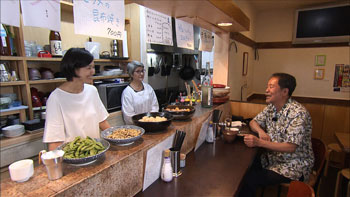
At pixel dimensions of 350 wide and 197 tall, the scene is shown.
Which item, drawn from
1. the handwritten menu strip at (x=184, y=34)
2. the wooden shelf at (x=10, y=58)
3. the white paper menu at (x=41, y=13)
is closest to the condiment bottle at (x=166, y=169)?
the white paper menu at (x=41, y=13)

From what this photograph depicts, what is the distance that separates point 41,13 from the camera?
0.77 meters

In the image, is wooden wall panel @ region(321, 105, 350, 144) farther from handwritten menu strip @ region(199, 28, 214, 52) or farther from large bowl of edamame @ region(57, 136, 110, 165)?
large bowl of edamame @ region(57, 136, 110, 165)

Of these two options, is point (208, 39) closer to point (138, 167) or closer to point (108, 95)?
point (108, 95)

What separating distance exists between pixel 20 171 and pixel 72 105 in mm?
779

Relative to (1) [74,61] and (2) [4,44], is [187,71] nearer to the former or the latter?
(2) [4,44]

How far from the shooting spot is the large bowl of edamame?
878 mm

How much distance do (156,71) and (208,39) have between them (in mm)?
1667

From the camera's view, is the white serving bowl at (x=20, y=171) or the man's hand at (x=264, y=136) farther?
the man's hand at (x=264, y=136)

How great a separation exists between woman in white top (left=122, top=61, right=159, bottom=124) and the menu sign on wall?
147 cm

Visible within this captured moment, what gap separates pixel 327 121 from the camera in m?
3.19

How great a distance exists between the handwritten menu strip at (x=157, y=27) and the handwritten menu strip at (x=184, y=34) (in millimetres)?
210

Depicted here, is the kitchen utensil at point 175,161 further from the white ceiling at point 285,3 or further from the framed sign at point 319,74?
the framed sign at point 319,74

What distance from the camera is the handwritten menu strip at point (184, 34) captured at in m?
1.95

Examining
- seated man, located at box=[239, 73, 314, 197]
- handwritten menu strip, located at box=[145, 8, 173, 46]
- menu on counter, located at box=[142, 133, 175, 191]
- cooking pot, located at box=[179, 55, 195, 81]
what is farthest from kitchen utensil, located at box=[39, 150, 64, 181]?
cooking pot, located at box=[179, 55, 195, 81]
